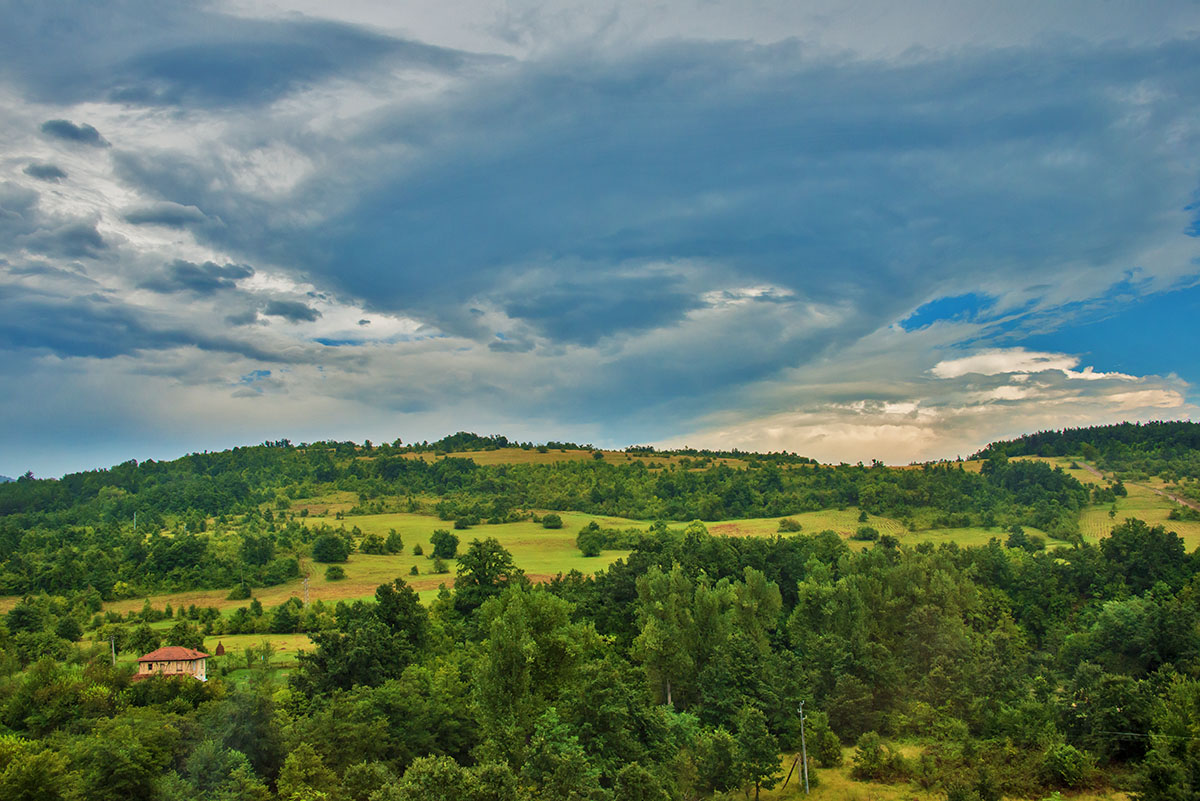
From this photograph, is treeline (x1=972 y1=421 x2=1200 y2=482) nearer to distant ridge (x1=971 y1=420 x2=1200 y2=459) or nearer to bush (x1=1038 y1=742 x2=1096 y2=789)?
distant ridge (x1=971 y1=420 x2=1200 y2=459)

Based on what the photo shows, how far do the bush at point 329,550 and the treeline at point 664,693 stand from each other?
23.9 m

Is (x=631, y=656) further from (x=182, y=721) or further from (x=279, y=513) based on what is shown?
(x=279, y=513)

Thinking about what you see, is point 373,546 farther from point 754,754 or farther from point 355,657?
point 754,754

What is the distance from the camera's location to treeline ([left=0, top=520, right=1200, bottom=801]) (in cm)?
2795

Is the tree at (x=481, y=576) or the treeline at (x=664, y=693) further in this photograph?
the tree at (x=481, y=576)

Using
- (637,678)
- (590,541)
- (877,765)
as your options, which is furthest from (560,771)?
(590,541)

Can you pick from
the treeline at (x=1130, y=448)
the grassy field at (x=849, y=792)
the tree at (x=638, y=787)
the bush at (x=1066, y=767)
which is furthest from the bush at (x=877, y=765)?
the treeline at (x=1130, y=448)

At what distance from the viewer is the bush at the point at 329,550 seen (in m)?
96.5

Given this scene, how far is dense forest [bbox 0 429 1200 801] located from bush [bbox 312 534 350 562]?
3970 millimetres

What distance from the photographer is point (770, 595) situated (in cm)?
6341

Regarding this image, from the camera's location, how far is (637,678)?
135 ft

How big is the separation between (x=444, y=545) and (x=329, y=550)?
15.6 m

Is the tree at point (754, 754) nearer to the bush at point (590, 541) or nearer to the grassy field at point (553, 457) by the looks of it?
the bush at point (590, 541)

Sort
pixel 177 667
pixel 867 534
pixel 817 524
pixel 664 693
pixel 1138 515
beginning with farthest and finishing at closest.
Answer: pixel 817 524 < pixel 867 534 < pixel 1138 515 < pixel 664 693 < pixel 177 667
